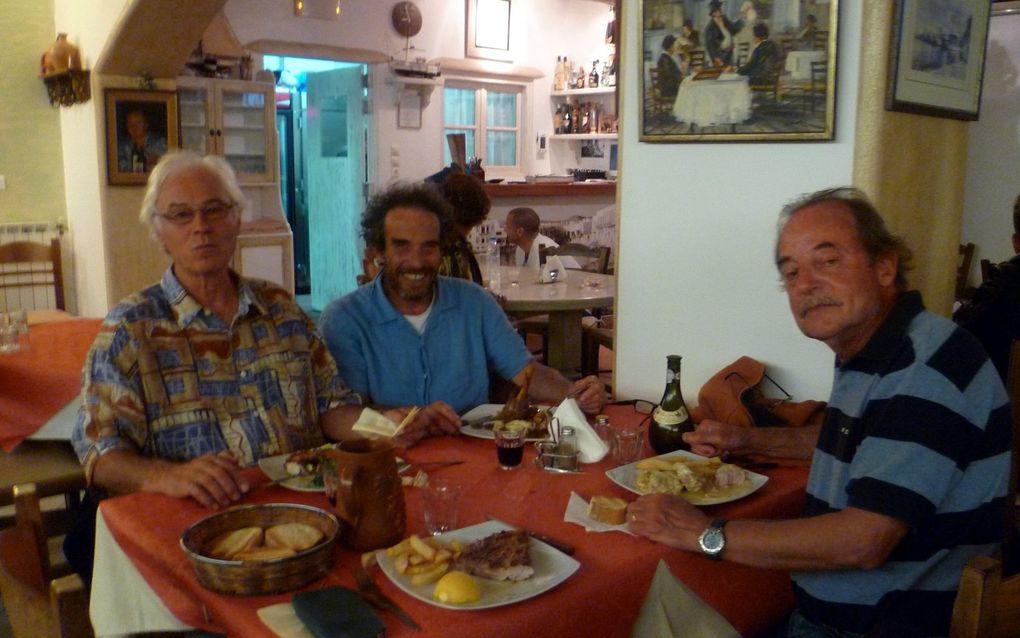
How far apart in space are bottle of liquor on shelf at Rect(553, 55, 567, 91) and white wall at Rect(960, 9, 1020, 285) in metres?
4.42

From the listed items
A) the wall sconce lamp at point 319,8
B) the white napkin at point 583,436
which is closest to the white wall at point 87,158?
the wall sconce lamp at point 319,8

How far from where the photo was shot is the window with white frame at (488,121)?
8.21 m

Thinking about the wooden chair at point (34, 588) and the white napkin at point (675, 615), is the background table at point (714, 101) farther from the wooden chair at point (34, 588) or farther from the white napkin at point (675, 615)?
the wooden chair at point (34, 588)

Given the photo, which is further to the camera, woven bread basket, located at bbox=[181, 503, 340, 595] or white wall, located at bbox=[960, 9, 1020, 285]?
white wall, located at bbox=[960, 9, 1020, 285]

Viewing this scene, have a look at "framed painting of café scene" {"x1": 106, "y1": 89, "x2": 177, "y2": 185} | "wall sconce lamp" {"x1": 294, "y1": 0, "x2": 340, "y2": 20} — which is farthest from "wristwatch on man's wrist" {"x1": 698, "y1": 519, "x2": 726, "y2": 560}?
"wall sconce lamp" {"x1": 294, "y1": 0, "x2": 340, "y2": 20}

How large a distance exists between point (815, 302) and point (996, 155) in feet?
14.5

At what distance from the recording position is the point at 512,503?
1513mm

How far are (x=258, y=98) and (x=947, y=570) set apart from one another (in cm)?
610

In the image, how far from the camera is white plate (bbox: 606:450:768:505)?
1519 mm

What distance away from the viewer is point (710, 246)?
216 cm

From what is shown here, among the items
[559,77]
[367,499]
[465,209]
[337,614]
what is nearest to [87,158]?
[465,209]

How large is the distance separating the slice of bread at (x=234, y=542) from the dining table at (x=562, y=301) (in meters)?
2.66

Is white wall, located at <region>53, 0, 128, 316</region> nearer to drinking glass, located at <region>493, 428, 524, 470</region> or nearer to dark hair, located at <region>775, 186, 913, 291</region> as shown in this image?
drinking glass, located at <region>493, 428, 524, 470</region>

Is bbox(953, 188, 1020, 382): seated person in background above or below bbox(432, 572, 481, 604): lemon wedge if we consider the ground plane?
above
